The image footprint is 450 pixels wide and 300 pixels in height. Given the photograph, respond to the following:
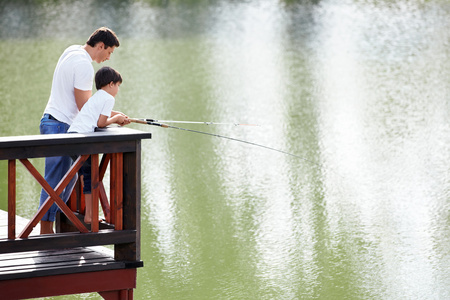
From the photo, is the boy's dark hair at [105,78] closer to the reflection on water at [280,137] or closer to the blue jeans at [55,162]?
the blue jeans at [55,162]

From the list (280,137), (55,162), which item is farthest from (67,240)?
(280,137)

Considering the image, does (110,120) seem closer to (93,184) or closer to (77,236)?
(93,184)

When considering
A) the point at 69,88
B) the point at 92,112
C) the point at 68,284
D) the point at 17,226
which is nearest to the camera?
the point at 68,284

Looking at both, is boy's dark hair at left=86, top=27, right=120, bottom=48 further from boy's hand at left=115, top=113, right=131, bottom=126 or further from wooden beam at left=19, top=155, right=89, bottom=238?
→ wooden beam at left=19, top=155, right=89, bottom=238

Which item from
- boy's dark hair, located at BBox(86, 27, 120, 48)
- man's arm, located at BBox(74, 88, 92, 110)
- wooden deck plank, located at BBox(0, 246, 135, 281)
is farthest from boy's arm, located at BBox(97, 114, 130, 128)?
wooden deck plank, located at BBox(0, 246, 135, 281)

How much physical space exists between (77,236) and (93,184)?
0.21 meters

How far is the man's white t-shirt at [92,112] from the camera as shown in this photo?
338 cm

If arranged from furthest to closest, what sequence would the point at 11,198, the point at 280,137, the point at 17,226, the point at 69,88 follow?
the point at 280,137 < the point at 17,226 < the point at 69,88 < the point at 11,198

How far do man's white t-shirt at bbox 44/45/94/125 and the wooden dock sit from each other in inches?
11.1

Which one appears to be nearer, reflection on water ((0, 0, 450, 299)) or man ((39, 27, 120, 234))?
man ((39, 27, 120, 234))

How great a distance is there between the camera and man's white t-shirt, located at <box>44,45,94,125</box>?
347 cm

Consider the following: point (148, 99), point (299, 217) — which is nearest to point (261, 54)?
point (148, 99)


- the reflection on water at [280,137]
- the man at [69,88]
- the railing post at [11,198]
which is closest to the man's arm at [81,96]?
the man at [69,88]

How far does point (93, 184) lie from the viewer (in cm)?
327
